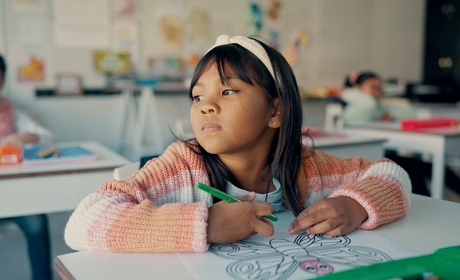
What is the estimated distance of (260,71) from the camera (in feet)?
3.15

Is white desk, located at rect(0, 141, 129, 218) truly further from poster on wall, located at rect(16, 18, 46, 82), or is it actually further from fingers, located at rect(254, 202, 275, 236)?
poster on wall, located at rect(16, 18, 46, 82)

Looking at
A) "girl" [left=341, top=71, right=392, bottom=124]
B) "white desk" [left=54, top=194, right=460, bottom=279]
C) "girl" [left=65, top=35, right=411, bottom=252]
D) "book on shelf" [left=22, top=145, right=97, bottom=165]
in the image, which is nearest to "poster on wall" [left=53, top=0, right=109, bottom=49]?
"girl" [left=341, top=71, right=392, bottom=124]

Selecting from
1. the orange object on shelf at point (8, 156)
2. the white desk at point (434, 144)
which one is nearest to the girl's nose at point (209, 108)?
the orange object on shelf at point (8, 156)

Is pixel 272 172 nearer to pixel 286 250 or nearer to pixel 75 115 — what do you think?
pixel 286 250

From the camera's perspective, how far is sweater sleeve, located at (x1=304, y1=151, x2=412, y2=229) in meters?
0.88

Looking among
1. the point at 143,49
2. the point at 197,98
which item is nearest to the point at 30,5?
the point at 143,49

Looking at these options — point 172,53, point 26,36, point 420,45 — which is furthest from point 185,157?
point 420,45

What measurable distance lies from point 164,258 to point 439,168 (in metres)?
2.13

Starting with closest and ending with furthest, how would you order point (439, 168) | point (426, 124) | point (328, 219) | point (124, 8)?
point (328, 219) → point (439, 168) → point (426, 124) → point (124, 8)

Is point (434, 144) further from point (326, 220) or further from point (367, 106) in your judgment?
point (326, 220)

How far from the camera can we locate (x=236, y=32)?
5090 millimetres

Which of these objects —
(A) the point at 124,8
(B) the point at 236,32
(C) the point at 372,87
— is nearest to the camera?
(C) the point at 372,87

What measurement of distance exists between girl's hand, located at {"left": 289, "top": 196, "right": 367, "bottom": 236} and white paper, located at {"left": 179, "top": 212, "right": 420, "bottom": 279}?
0.01m

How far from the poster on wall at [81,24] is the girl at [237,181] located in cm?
356
